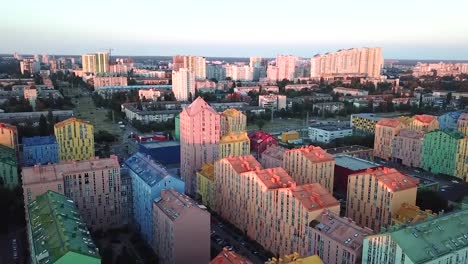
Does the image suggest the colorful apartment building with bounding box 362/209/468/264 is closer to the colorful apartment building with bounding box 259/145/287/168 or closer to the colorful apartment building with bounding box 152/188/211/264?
the colorful apartment building with bounding box 152/188/211/264

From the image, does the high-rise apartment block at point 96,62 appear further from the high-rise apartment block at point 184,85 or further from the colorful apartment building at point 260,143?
the colorful apartment building at point 260,143

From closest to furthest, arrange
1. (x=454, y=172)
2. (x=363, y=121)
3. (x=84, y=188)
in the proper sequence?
1. (x=84, y=188)
2. (x=454, y=172)
3. (x=363, y=121)

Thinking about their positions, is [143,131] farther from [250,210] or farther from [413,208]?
[413,208]

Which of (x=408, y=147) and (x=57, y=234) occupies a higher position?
(x=57, y=234)

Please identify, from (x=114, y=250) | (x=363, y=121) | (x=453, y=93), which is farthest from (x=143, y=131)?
(x=453, y=93)

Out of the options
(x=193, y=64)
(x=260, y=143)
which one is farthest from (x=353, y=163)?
(x=193, y=64)

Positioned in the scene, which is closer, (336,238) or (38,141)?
(336,238)

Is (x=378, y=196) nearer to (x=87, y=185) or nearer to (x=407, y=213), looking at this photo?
(x=407, y=213)
